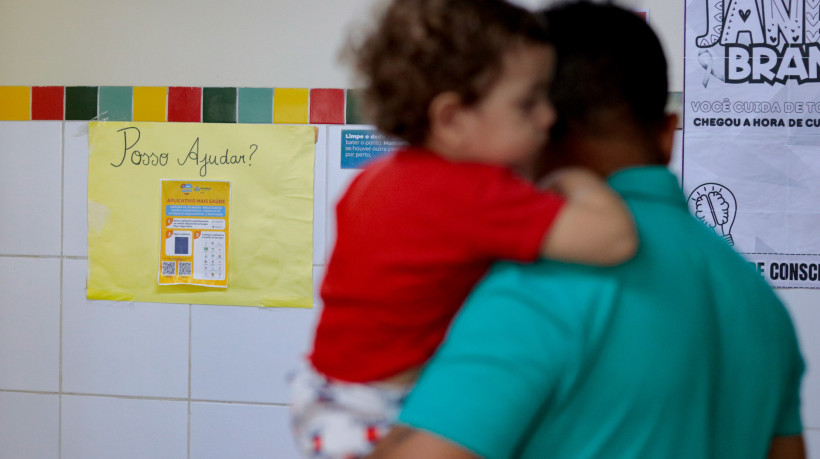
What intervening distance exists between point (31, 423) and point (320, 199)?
1043mm

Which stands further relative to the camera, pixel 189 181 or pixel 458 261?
pixel 189 181

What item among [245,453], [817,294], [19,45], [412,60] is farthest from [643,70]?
[19,45]

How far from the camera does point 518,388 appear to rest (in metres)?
0.54

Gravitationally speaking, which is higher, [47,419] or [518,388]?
[518,388]

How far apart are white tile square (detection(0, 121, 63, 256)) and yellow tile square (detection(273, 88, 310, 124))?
612 mm

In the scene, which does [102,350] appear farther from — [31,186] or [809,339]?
[809,339]

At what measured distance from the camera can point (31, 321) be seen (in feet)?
6.73

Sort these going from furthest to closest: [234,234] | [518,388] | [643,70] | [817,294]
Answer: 1. [234,234]
2. [817,294]
3. [643,70]
4. [518,388]

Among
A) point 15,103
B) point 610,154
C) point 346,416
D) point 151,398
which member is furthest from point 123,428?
point 610,154

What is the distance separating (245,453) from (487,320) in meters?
1.59

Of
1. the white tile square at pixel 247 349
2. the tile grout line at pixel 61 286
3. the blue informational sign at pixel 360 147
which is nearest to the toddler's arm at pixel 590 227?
the blue informational sign at pixel 360 147

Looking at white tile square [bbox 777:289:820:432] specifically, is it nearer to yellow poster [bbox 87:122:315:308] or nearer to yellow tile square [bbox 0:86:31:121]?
yellow poster [bbox 87:122:315:308]

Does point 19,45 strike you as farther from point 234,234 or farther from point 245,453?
point 245,453

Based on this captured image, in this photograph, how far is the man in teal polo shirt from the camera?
0.55m
